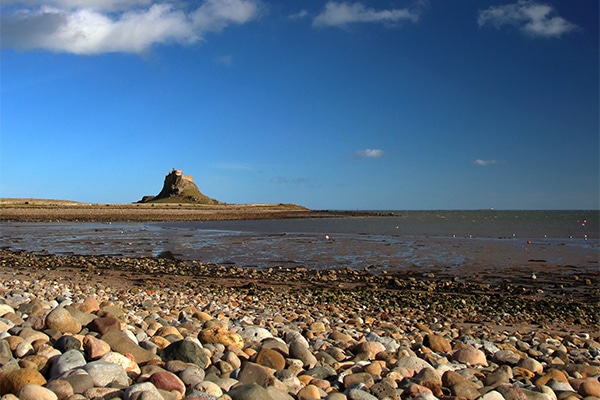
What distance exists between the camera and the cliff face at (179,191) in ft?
458

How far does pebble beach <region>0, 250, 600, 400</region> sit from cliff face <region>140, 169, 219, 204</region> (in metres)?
129

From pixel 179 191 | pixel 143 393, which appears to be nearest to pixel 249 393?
pixel 143 393

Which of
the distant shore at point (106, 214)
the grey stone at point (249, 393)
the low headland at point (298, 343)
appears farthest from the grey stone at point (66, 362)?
the distant shore at point (106, 214)

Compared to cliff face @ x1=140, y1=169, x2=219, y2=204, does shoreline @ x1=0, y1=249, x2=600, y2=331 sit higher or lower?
lower

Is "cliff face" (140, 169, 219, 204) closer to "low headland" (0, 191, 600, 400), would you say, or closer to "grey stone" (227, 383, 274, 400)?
"low headland" (0, 191, 600, 400)

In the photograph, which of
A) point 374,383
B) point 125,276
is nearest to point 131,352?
point 374,383

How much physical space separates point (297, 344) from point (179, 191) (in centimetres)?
14095

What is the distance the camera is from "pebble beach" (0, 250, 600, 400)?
476 centimetres

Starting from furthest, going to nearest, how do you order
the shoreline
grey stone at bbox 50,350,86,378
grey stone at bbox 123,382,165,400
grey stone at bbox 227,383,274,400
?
the shoreline
grey stone at bbox 50,350,86,378
grey stone at bbox 227,383,274,400
grey stone at bbox 123,382,165,400

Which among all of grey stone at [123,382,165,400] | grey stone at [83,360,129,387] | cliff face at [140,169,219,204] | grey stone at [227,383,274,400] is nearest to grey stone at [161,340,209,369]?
grey stone at [83,360,129,387]

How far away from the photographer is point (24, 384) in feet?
14.1

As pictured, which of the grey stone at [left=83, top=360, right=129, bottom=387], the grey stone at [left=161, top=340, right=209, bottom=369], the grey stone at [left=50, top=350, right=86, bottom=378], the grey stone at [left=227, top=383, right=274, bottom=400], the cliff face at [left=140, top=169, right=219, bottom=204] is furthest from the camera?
the cliff face at [left=140, top=169, right=219, bottom=204]

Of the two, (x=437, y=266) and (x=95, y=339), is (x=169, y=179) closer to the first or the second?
(x=437, y=266)

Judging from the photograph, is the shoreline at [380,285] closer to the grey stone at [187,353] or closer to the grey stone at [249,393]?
the grey stone at [187,353]
